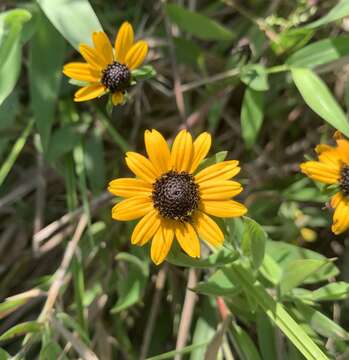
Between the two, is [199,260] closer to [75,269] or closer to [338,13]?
[75,269]

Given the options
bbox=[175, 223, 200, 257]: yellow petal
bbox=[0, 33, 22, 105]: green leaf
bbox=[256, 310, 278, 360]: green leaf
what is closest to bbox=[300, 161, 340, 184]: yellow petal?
bbox=[175, 223, 200, 257]: yellow petal

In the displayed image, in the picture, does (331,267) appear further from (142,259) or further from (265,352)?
(142,259)

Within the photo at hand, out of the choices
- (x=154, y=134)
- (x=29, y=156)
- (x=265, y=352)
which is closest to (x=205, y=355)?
(x=265, y=352)

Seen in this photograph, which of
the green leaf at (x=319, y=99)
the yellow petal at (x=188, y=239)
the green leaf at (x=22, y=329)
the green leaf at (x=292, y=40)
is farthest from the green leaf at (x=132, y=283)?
the green leaf at (x=292, y=40)

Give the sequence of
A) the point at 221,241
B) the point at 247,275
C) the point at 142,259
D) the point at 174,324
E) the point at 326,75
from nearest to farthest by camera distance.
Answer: the point at 221,241, the point at 247,275, the point at 142,259, the point at 174,324, the point at 326,75

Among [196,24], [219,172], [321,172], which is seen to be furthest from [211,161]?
[196,24]

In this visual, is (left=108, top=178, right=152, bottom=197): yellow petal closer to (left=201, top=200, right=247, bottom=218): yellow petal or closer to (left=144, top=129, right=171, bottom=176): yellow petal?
(left=144, top=129, right=171, bottom=176): yellow petal
